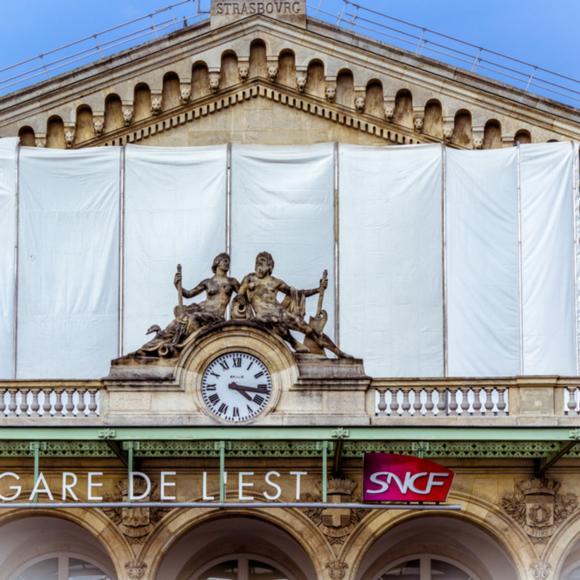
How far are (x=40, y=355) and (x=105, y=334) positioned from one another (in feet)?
5.14

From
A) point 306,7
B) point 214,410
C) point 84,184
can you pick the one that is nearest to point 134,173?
point 84,184

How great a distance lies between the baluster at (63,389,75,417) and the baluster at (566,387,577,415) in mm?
10054

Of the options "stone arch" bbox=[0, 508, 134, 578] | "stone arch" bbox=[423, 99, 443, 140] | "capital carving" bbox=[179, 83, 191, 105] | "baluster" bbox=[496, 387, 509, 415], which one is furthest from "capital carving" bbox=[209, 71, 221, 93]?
"stone arch" bbox=[0, 508, 134, 578]

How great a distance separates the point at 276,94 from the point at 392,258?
4.65 meters

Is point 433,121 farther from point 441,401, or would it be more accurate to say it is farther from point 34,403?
point 34,403

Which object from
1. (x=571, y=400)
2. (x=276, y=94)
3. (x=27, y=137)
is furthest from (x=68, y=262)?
(x=571, y=400)

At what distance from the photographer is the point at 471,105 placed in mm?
60531

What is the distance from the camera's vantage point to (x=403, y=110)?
61000 mm

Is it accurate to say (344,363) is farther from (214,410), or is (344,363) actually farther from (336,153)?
(336,153)

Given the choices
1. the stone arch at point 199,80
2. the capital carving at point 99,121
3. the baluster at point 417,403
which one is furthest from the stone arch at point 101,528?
the stone arch at point 199,80

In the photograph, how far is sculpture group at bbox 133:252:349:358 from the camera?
176ft

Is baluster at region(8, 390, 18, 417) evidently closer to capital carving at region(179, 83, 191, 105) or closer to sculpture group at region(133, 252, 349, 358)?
sculpture group at region(133, 252, 349, 358)

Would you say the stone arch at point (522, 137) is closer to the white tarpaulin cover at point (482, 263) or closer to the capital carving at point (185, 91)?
the white tarpaulin cover at point (482, 263)

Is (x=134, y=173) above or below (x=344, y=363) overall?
above
